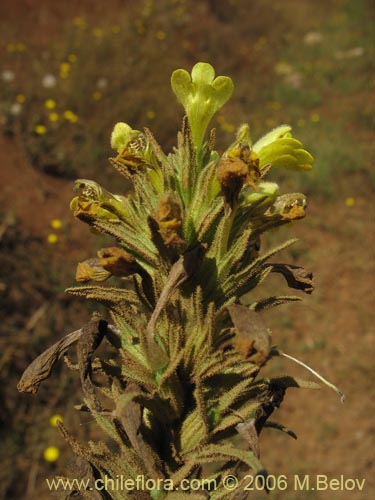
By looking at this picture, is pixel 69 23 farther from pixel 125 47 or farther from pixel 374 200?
pixel 374 200

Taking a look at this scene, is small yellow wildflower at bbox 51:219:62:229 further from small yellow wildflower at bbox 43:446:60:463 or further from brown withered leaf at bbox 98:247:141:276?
brown withered leaf at bbox 98:247:141:276

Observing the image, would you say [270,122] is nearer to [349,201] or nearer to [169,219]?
[349,201]

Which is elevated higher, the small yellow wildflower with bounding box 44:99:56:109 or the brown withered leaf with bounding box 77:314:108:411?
the brown withered leaf with bounding box 77:314:108:411

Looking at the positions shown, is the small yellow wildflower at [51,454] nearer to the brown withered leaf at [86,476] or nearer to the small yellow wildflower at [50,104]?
the brown withered leaf at [86,476]

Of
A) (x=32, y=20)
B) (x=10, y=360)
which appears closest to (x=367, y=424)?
(x=10, y=360)

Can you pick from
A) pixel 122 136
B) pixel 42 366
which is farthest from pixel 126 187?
pixel 42 366

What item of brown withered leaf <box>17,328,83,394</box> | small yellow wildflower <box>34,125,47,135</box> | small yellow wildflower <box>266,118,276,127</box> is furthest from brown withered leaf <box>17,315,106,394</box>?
small yellow wildflower <box>266,118,276,127</box>
